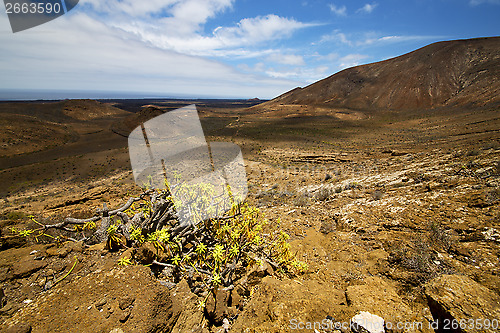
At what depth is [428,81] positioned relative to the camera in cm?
4569

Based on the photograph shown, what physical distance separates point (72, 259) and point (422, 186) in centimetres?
743

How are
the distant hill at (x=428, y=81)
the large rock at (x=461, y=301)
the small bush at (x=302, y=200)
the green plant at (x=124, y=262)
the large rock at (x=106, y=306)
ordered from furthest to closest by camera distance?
the distant hill at (x=428, y=81) < the small bush at (x=302, y=200) < the green plant at (x=124, y=262) < the large rock at (x=106, y=306) < the large rock at (x=461, y=301)

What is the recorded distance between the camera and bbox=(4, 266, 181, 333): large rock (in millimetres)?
1780

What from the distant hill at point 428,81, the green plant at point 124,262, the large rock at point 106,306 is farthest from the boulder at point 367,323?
the distant hill at point 428,81

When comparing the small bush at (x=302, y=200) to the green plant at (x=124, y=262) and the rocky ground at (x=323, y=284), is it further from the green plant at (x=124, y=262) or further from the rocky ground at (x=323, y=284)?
the green plant at (x=124, y=262)

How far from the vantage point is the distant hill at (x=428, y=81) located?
38.0m

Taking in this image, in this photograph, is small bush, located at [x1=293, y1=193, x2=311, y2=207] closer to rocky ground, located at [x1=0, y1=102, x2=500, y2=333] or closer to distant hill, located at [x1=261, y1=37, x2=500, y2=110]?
rocky ground, located at [x1=0, y1=102, x2=500, y2=333]

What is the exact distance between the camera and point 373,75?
58.3 m

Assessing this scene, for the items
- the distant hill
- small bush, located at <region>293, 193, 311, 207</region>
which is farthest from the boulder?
the distant hill

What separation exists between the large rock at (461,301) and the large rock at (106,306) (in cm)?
251

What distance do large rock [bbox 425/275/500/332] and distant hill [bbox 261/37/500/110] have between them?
43552 mm

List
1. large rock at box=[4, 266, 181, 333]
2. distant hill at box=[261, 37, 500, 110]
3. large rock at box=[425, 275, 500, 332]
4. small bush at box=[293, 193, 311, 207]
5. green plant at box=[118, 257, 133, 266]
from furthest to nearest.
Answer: distant hill at box=[261, 37, 500, 110], small bush at box=[293, 193, 311, 207], green plant at box=[118, 257, 133, 266], large rock at box=[4, 266, 181, 333], large rock at box=[425, 275, 500, 332]

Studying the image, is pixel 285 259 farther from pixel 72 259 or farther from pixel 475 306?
pixel 72 259

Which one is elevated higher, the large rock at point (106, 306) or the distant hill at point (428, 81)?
the distant hill at point (428, 81)
